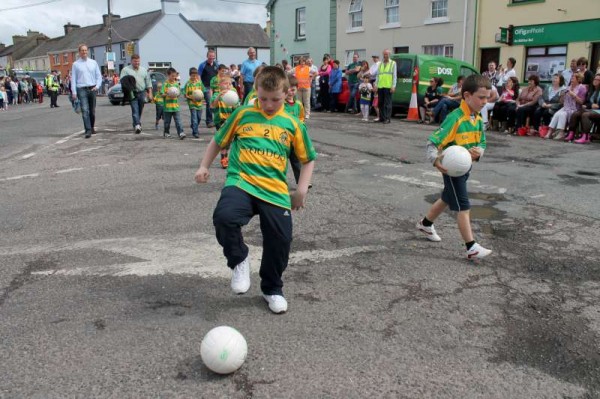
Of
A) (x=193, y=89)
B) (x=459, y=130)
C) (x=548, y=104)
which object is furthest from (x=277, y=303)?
(x=548, y=104)

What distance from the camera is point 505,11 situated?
2169 cm

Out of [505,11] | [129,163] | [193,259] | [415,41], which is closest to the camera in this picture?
[193,259]

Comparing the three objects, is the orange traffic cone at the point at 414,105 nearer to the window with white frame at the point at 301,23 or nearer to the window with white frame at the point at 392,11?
the window with white frame at the point at 392,11

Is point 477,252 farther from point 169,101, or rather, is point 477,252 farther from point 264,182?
point 169,101

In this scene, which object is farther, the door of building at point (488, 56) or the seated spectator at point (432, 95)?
the door of building at point (488, 56)

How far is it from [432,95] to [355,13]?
13.6 metres

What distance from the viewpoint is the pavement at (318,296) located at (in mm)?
3012

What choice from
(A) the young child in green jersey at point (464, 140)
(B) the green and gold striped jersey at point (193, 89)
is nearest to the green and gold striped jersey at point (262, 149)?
(A) the young child in green jersey at point (464, 140)

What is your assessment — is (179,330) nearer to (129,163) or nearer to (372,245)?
(372,245)

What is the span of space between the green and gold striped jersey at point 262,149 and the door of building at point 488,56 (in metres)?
20.8

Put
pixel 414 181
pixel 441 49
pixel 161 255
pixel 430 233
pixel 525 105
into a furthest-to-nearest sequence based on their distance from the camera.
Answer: pixel 441 49, pixel 525 105, pixel 414 181, pixel 430 233, pixel 161 255

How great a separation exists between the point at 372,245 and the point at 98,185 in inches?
180

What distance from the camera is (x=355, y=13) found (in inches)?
1153

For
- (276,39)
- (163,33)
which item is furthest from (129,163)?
(163,33)
